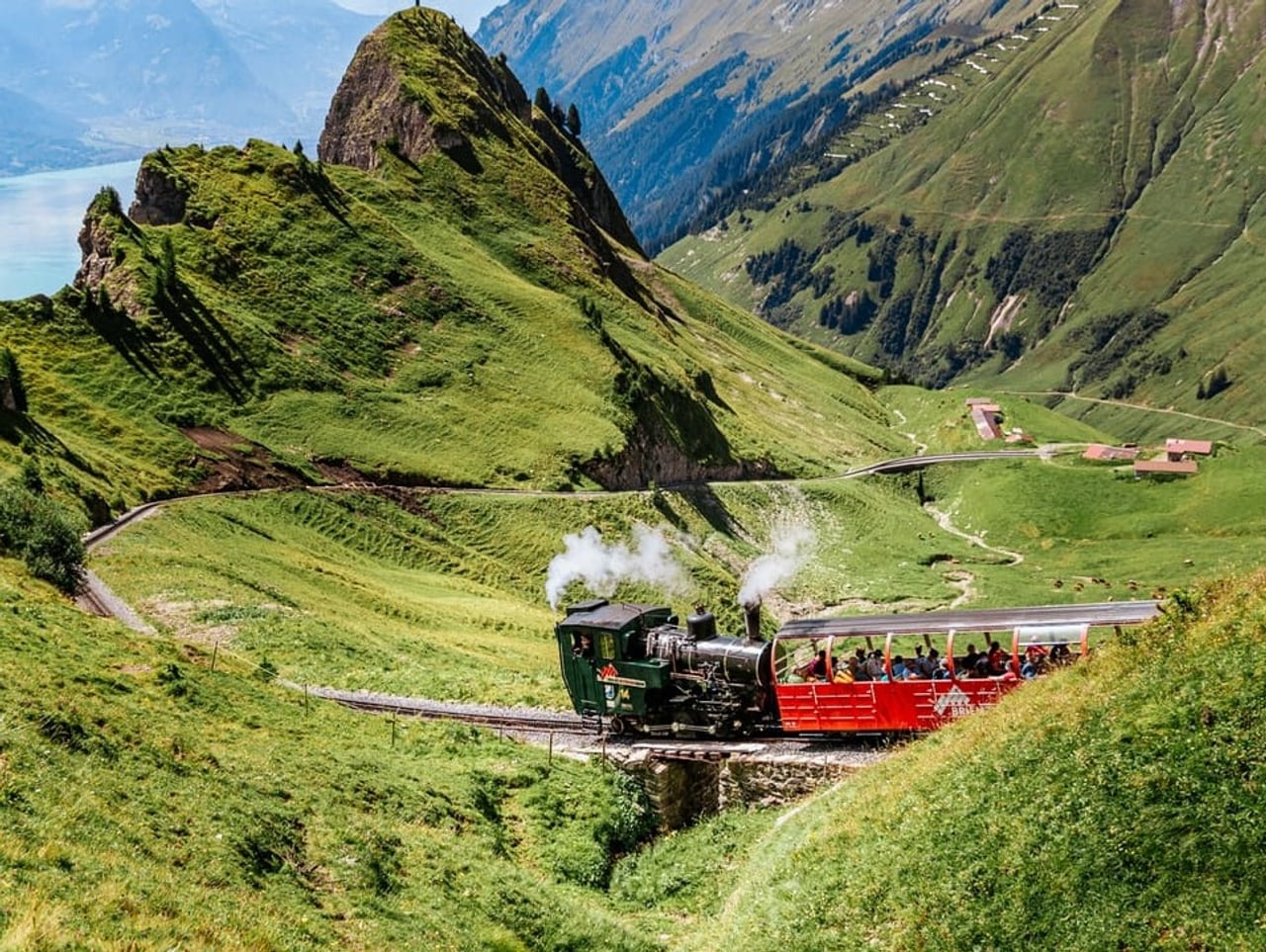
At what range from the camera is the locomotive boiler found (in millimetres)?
33781

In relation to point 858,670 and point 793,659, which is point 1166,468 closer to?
point 793,659

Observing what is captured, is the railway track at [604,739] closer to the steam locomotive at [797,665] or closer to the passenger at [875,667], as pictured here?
the steam locomotive at [797,665]

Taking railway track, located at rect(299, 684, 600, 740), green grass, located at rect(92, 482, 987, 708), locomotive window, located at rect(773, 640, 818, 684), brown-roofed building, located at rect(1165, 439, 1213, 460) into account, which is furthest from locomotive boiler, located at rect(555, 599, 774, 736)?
brown-roofed building, located at rect(1165, 439, 1213, 460)

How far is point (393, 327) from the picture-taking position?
102m

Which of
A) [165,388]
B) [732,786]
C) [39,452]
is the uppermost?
[165,388]

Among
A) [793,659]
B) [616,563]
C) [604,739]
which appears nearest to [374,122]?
[616,563]

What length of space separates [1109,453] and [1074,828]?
123743 millimetres

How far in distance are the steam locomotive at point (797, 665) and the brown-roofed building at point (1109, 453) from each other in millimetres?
106241

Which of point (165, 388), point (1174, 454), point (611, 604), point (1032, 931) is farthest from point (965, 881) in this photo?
point (1174, 454)

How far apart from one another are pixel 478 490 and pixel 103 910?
71147 millimetres

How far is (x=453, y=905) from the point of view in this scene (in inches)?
872

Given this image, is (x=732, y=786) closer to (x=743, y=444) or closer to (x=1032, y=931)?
(x=1032, y=931)

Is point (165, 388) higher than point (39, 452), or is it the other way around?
point (165, 388)

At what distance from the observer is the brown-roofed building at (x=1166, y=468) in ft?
382
